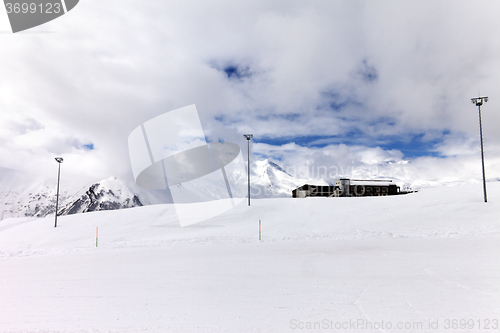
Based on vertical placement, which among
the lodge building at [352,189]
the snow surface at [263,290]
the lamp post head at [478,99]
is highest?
the lamp post head at [478,99]

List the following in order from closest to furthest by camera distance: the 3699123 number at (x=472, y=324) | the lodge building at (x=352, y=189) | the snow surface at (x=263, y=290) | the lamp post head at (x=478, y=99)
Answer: the 3699123 number at (x=472, y=324) < the snow surface at (x=263, y=290) < the lamp post head at (x=478, y=99) < the lodge building at (x=352, y=189)

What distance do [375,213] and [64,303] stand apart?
920 inches

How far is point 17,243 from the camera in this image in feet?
69.2

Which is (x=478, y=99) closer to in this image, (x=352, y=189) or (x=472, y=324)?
(x=472, y=324)

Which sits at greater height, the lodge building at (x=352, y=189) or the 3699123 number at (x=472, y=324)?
Result: the lodge building at (x=352, y=189)

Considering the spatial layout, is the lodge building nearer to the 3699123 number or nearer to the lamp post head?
the lamp post head

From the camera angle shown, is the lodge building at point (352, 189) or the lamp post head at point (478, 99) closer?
the lamp post head at point (478, 99)

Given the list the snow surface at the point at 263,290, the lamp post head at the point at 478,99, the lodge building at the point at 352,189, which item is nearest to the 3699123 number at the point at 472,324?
the snow surface at the point at 263,290

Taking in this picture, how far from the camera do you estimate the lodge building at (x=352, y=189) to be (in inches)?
2339

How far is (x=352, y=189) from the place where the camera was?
199 feet

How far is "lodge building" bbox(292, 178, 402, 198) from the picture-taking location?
5941 centimetres

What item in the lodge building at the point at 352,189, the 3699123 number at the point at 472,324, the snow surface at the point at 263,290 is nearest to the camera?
the 3699123 number at the point at 472,324

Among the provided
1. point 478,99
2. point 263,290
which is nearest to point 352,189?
point 478,99

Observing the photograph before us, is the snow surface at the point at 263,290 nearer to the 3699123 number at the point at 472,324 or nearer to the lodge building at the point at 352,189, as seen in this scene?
the 3699123 number at the point at 472,324
